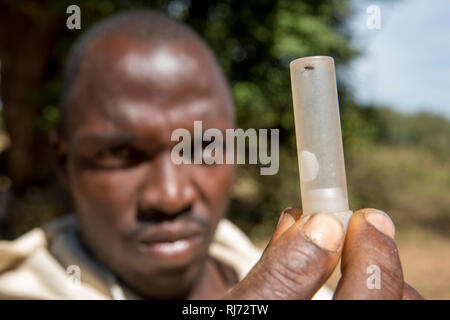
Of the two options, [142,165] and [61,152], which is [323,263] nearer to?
[142,165]

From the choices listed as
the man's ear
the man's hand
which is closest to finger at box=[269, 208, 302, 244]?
the man's hand

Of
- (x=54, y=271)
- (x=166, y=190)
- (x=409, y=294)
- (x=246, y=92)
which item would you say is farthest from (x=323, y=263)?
(x=246, y=92)

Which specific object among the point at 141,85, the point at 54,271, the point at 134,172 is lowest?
the point at 54,271

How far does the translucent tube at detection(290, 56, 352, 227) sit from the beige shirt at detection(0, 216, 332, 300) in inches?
24.5

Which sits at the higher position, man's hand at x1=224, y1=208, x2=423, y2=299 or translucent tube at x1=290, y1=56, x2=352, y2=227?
translucent tube at x1=290, y1=56, x2=352, y2=227

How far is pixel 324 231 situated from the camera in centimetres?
56

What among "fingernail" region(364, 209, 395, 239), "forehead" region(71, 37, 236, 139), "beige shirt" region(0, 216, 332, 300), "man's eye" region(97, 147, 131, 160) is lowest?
"beige shirt" region(0, 216, 332, 300)

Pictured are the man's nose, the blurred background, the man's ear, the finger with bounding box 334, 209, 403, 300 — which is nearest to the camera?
the finger with bounding box 334, 209, 403, 300

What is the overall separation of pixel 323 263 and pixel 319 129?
0.18m

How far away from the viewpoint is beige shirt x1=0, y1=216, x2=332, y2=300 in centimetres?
103

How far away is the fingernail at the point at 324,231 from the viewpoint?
1.82 ft

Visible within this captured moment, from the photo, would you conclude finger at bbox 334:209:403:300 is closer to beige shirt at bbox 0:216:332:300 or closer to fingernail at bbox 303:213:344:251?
fingernail at bbox 303:213:344:251

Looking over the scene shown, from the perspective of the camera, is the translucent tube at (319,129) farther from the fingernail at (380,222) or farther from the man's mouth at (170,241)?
the man's mouth at (170,241)

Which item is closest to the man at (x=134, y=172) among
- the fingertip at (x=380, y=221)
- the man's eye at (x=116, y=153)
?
the man's eye at (x=116, y=153)
